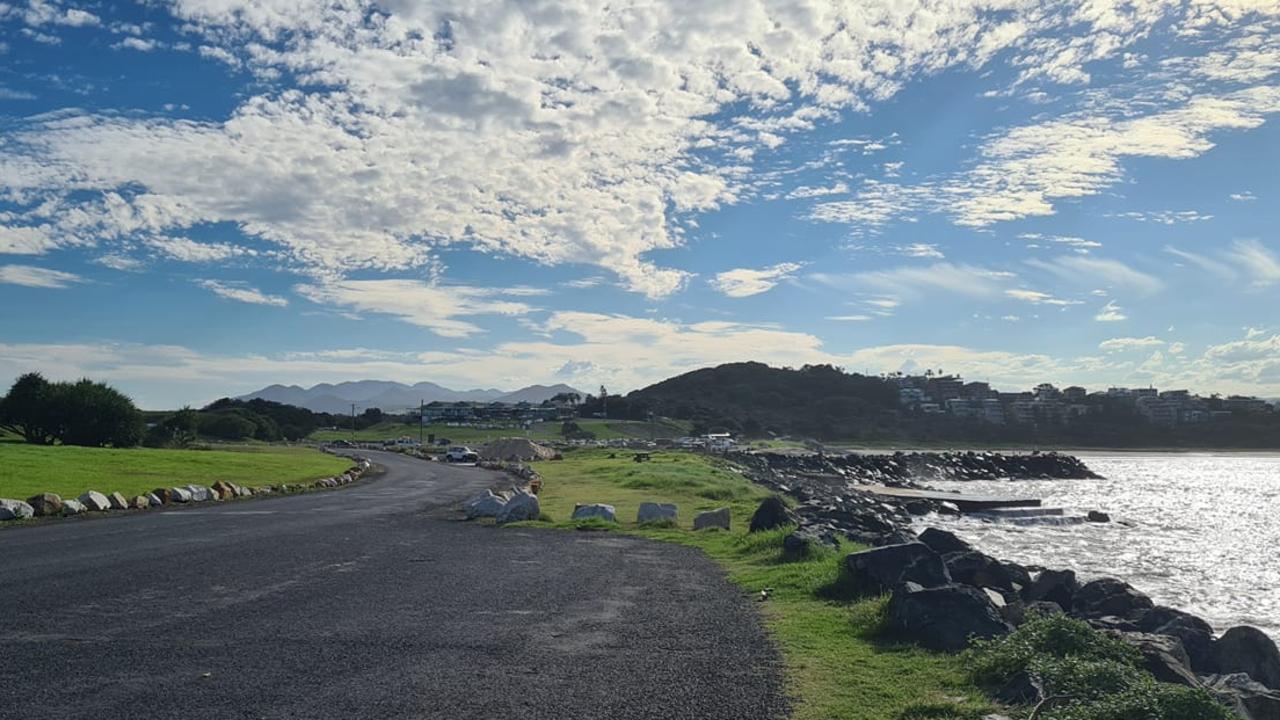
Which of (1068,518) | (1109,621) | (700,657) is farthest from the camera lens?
(1068,518)

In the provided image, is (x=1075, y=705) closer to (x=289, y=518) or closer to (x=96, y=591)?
(x=96, y=591)

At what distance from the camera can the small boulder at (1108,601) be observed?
48.3 feet

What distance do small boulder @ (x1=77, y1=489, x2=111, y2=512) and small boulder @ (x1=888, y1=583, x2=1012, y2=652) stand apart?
71.3 feet

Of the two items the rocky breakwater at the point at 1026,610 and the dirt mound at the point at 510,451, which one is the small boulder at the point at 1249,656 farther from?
the dirt mound at the point at 510,451

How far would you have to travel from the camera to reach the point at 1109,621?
525 inches

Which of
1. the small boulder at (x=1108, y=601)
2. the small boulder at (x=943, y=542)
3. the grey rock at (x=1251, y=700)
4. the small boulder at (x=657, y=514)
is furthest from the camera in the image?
the small boulder at (x=657, y=514)

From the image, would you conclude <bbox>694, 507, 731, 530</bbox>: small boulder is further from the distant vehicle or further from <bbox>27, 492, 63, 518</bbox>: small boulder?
the distant vehicle

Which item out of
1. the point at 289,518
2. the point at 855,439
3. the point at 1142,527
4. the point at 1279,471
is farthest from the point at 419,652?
the point at 855,439

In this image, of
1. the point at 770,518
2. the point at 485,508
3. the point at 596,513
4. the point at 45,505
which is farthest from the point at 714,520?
the point at 45,505

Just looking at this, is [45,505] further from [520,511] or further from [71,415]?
[71,415]

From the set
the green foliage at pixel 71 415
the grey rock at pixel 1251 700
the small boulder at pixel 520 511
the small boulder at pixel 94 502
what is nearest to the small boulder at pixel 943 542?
the grey rock at pixel 1251 700

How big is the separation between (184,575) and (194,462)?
30.5 m

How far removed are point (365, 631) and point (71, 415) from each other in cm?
5309

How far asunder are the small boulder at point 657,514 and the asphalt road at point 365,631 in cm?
521
